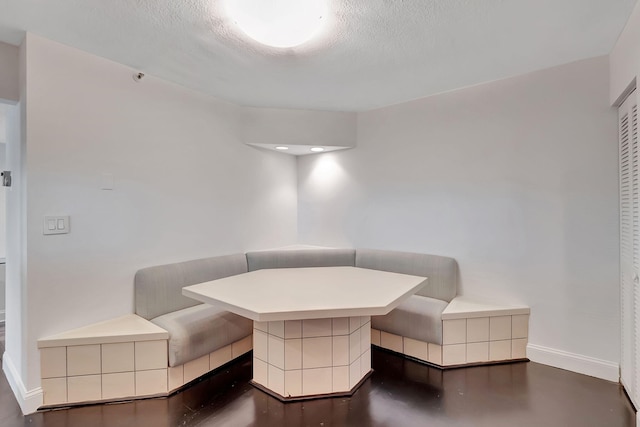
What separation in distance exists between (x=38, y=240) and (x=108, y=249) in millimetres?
375

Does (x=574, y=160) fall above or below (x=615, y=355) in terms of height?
above

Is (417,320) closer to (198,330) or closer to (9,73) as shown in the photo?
(198,330)

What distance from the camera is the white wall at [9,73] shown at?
1833 millimetres

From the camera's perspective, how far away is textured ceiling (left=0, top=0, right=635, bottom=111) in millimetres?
1519

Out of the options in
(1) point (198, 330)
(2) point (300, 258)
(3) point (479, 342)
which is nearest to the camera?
(1) point (198, 330)

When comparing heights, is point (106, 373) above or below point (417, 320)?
below

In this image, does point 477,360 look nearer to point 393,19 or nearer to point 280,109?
point 393,19

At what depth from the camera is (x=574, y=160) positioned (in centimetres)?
213

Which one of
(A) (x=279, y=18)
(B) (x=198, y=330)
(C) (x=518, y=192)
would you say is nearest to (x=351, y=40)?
(A) (x=279, y=18)

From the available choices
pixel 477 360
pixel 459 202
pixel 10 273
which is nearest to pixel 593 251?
pixel 459 202

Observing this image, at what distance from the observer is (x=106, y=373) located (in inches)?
72.6

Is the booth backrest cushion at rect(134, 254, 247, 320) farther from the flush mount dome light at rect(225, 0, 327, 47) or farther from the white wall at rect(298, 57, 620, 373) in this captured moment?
the flush mount dome light at rect(225, 0, 327, 47)

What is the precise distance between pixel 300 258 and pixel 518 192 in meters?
1.96

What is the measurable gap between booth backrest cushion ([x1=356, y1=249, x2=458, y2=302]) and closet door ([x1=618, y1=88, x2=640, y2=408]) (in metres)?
1.04
